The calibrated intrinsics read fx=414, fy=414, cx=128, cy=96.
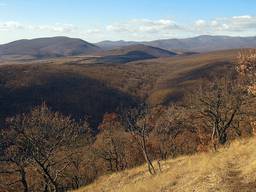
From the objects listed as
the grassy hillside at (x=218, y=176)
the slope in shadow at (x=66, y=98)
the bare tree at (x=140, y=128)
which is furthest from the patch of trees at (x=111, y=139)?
the slope in shadow at (x=66, y=98)

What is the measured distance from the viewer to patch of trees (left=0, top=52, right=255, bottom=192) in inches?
1410

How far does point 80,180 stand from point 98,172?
5.90 meters

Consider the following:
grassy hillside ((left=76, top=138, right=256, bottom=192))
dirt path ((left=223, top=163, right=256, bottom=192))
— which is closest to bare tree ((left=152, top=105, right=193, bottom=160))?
grassy hillside ((left=76, top=138, right=256, bottom=192))

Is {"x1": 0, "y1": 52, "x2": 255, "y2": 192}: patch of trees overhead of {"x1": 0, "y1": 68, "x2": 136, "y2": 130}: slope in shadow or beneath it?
overhead

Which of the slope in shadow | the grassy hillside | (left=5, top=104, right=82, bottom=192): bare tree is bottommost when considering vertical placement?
the slope in shadow

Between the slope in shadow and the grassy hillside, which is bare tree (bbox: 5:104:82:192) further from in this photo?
the slope in shadow

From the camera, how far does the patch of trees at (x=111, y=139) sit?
117 ft

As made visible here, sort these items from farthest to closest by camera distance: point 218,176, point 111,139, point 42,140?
point 111,139, point 42,140, point 218,176

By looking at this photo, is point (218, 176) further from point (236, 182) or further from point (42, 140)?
point (42, 140)

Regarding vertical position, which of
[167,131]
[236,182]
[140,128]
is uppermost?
[236,182]

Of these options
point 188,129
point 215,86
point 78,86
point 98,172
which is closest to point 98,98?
point 78,86

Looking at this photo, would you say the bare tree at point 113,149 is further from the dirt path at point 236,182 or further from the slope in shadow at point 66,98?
the slope in shadow at point 66,98

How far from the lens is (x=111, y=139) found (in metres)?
68.6

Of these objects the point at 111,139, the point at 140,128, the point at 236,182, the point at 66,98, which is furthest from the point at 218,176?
the point at 66,98
